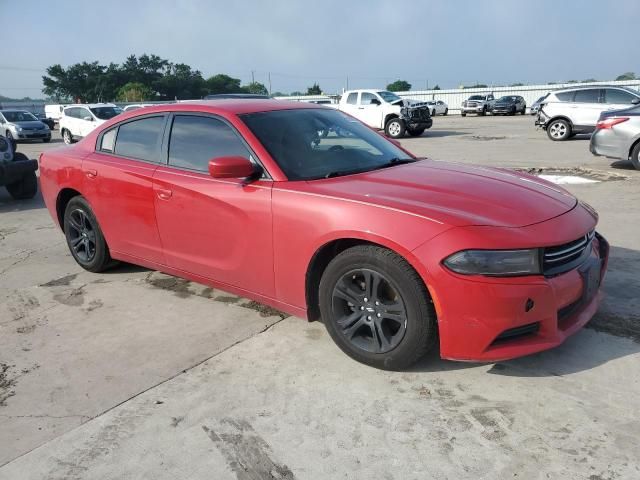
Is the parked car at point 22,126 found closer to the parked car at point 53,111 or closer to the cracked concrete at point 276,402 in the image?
the parked car at point 53,111

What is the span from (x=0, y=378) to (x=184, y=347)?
1.08 m

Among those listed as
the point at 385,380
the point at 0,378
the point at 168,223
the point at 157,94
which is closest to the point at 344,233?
the point at 385,380

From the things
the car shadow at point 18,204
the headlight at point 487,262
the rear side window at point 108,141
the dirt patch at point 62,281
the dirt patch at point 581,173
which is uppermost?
the rear side window at point 108,141

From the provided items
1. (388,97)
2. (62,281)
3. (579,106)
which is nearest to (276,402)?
(62,281)

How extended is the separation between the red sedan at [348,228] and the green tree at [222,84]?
73985 millimetres

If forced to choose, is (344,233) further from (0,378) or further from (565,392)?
(0,378)

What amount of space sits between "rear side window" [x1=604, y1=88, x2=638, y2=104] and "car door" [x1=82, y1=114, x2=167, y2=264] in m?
15.5

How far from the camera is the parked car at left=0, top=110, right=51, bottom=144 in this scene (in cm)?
2322

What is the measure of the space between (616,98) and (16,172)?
1586 centimetres

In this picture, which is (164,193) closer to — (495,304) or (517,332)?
(495,304)

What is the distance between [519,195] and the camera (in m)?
3.18

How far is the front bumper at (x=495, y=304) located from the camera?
263 cm

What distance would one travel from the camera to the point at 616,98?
1571 cm

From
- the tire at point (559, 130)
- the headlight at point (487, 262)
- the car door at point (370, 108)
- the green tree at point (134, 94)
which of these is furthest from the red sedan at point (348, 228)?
the green tree at point (134, 94)
